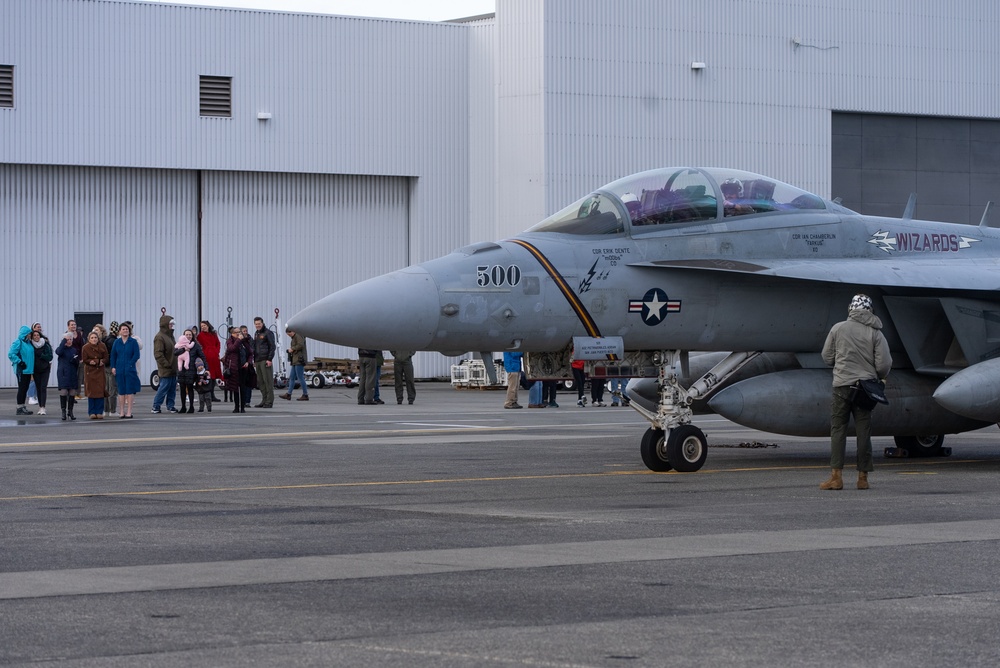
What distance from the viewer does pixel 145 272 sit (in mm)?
45562

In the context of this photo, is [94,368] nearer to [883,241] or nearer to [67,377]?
[67,377]

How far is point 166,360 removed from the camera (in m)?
28.4

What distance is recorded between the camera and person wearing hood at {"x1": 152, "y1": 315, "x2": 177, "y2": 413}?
28328 mm

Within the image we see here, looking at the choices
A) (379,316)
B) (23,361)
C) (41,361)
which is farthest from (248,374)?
(379,316)

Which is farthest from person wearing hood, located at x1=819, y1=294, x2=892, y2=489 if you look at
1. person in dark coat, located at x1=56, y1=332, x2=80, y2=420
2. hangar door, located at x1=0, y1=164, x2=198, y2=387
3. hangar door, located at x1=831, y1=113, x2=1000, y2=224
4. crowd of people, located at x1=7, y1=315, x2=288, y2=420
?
hangar door, located at x1=831, y1=113, x2=1000, y2=224

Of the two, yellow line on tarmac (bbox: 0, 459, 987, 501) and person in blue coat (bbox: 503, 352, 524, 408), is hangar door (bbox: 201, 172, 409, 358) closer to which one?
person in blue coat (bbox: 503, 352, 524, 408)

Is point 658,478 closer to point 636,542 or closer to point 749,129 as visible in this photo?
point 636,542

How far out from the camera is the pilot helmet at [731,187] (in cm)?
1539

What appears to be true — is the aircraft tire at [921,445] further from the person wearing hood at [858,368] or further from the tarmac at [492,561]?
the person wearing hood at [858,368]

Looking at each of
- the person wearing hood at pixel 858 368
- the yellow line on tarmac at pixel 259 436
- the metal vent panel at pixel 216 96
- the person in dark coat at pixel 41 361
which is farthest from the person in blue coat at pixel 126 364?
the metal vent panel at pixel 216 96

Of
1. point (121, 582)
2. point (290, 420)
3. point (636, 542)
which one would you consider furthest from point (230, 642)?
point (290, 420)

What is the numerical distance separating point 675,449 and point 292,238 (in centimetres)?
3383

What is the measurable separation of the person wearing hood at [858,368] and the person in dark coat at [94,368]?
15915 mm

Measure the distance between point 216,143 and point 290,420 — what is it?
21337mm
